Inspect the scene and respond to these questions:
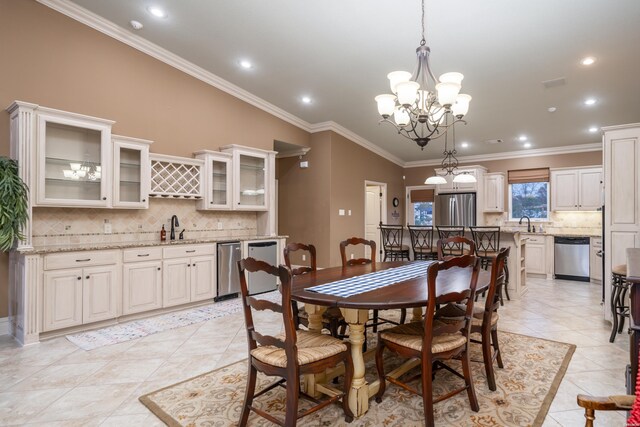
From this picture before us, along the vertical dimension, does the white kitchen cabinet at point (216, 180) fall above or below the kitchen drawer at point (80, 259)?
above

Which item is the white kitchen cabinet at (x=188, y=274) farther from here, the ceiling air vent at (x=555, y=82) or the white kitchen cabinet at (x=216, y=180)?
the ceiling air vent at (x=555, y=82)

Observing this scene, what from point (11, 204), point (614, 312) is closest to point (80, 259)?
point (11, 204)

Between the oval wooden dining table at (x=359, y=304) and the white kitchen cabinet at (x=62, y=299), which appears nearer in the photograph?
the oval wooden dining table at (x=359, y=304)

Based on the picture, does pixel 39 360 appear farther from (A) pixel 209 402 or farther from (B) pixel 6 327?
(A) pixel 209 402

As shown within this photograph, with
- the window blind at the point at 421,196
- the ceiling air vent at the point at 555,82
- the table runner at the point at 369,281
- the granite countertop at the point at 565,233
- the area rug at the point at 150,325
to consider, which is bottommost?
the area rug at the point at 150,325

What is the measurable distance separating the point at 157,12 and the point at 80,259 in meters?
2.83

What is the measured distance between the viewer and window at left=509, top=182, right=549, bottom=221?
24.5ft

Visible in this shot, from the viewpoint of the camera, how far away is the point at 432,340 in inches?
78.8

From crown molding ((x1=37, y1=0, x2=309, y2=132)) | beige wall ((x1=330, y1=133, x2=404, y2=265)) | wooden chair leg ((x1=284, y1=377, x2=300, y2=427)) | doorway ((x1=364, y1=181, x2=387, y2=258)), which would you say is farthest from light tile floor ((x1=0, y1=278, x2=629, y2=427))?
doorway ((x1=364, y1=181, x2=387, y2=258))

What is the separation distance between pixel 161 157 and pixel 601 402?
189 inches

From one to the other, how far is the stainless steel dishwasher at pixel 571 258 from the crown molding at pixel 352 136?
3.88 metres

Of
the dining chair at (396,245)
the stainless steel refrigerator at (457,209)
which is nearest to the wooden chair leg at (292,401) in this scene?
the dining chair at (396,245)

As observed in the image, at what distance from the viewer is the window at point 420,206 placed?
8.98 meters

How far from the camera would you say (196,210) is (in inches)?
205
